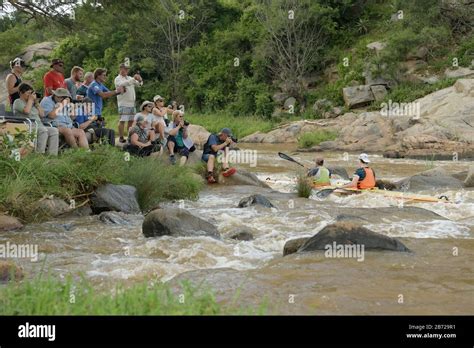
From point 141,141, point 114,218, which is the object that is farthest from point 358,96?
point 114,218

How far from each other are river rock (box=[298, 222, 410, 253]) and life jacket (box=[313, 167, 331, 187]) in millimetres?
5990

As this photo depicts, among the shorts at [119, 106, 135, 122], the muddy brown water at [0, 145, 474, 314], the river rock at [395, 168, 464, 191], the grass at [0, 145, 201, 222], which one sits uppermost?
the shorts at [119, 106, 135, 122]

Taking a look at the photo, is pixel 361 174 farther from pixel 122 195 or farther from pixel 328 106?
pixel 328 106

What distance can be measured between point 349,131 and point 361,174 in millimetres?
13503

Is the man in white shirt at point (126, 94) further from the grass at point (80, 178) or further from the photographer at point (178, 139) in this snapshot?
the grass at point (80, 178)

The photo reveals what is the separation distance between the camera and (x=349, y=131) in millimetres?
25219

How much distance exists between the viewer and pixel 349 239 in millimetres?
6457

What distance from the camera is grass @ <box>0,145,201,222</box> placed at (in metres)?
8.04

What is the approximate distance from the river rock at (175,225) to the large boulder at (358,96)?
81.7 feet

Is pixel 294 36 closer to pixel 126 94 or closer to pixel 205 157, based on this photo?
pixel 205 157

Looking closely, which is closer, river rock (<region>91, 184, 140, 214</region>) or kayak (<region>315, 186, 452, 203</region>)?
river rock (<region>91, 184, 140, 214</region>)

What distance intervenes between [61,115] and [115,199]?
1.94 meters

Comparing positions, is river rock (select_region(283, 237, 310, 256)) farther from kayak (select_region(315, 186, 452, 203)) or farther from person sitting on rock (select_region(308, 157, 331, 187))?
person sitting on rock (select_region(308, 157, 331, 187))
